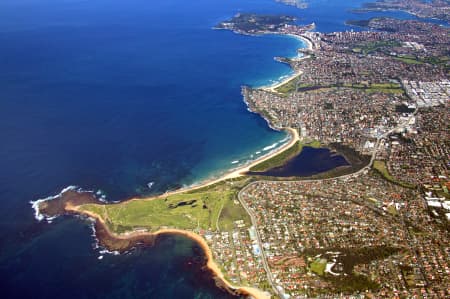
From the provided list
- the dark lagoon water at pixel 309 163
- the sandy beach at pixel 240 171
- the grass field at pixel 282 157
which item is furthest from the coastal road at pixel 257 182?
the grass field at pixel 282 157

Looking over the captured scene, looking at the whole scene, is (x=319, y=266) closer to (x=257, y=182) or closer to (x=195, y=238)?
(x=195, y=238)

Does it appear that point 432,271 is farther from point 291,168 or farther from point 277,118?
point 277,118

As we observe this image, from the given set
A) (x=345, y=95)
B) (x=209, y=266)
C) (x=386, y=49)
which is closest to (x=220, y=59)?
(x=345, y=95)

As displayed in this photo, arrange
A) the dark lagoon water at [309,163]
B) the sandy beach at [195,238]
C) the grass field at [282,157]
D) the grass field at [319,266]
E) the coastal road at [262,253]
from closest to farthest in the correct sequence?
1. the coastal road at [262,253]
2. the sandy beach at [195,238]
3. the grass field at [319,266]
4. the dark lagoon water at [309,163]
5. the grass field at [282,157]

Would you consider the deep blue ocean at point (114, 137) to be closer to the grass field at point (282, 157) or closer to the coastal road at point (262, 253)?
the grass field at point (282, 157)

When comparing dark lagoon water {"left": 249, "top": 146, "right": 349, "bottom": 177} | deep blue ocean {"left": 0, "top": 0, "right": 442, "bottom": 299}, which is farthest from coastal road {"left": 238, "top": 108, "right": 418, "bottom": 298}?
deep blue ocean {"left": 0, "top": 0, "right": 442, "bottom": 299}

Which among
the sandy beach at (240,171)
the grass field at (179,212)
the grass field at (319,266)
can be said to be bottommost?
the grass field at (319,266)
